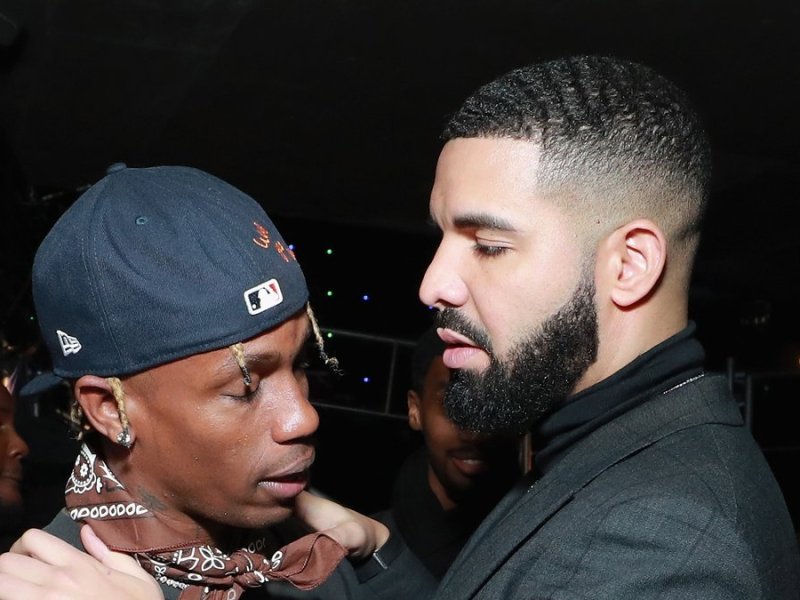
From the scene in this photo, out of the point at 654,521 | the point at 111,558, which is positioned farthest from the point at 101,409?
the point at 654,521

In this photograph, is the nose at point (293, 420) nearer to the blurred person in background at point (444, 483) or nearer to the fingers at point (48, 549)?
the fingers at point (48, 549)

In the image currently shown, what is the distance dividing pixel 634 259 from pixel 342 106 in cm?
348

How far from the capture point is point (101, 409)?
1379 millimetres

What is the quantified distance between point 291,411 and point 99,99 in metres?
3.74

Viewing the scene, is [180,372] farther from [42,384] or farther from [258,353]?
[42,384]

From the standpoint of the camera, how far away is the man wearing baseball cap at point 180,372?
132 cm

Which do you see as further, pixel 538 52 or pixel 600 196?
pixel 538 52

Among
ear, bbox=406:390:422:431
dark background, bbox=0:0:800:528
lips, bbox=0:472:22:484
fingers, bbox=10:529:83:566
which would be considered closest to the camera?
fingers, bbox=10:529:83:566

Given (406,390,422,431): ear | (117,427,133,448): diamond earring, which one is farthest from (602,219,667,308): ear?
(406,390,422,431): ear

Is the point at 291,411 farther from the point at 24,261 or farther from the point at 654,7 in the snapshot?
the point at 24,261

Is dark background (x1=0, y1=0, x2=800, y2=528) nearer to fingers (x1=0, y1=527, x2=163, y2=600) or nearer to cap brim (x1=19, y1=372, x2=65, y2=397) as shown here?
cap brim (x1=19, y1=372, x2=65, y2=397)

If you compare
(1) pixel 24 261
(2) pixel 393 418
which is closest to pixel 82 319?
(1) pixel 24 261

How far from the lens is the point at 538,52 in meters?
4.00

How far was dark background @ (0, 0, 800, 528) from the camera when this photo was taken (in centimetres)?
373
